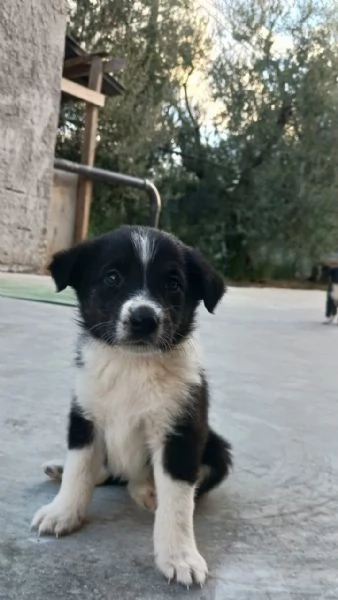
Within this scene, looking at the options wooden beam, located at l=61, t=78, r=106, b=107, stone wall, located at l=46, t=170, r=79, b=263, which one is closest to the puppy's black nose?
stone wall, located at l=46, t=170, r=79, b=263

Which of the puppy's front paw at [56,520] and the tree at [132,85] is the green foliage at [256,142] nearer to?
the tree at [132,85]

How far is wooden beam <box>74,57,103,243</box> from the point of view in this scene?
10.1m

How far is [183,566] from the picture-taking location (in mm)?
1339

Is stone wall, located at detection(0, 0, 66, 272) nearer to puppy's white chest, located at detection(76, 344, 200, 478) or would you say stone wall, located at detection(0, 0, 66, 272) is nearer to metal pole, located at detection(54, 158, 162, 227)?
metal pole, located at detection(54, 158, 162, 227)

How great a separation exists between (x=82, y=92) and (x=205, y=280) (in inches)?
354

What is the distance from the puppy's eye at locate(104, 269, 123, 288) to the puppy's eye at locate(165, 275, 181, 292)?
0.35 feet

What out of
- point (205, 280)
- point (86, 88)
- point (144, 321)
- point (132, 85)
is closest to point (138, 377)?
point (144, 321)

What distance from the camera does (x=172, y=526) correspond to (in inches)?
56.9

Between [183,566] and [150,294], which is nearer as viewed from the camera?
[183,566]

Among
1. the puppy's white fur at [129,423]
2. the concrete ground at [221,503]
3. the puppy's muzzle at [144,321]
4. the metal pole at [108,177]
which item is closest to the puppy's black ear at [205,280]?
the puppy's white fur at [129,423]

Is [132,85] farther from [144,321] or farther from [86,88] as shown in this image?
[144,321]

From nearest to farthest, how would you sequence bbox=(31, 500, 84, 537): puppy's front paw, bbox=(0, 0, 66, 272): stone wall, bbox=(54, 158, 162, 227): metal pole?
bbox=(31, 500, 84, 537): puppy's front paw, bbox=(0, 0, 66, 272): stone wall, bbox=(54, 158, 162, 227): metal pole

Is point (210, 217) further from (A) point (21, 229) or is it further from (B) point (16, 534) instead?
(B) point (16, 534)

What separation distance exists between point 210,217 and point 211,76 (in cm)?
311
